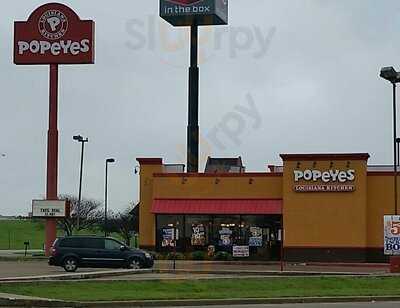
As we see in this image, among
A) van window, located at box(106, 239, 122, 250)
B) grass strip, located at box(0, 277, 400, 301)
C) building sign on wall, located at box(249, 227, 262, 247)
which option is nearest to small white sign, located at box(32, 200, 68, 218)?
building sign on wall, located at box(249, 227, 262, 247)

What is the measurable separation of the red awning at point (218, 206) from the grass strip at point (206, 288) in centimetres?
1873

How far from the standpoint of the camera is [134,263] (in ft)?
128

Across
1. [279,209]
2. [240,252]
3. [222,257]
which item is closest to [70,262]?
→ [222,257]

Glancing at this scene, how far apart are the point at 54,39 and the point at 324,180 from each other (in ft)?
57.6

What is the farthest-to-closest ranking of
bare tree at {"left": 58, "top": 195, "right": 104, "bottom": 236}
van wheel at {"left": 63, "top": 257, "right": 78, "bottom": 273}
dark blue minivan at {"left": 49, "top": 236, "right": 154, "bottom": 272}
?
bare tree at {"left": 58, "top": 195, "right": 104, "bottom": 236} < dark blue minivan at {"left": 49, "top": 236, "right": 154, "bottom": 272} < van wheel at {"left": 63, "top": 257, "right": 78, "bottom": 273}

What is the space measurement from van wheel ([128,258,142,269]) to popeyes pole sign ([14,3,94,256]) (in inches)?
528

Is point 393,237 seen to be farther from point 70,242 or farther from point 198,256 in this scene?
point 198,256

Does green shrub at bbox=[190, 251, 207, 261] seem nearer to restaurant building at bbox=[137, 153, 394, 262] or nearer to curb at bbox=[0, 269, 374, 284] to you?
restaurant building at bbox=[137, 153, 394, 262]

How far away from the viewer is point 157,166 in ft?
172

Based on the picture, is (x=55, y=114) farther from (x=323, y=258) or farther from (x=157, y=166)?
(x=323, y=258)

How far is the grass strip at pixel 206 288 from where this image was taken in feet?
→ 79.0

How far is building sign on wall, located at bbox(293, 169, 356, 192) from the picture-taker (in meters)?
48.1

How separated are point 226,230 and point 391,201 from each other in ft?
30.5

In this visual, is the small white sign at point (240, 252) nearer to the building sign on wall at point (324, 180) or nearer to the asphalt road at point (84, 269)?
the asphalt road at point (84, 269)
